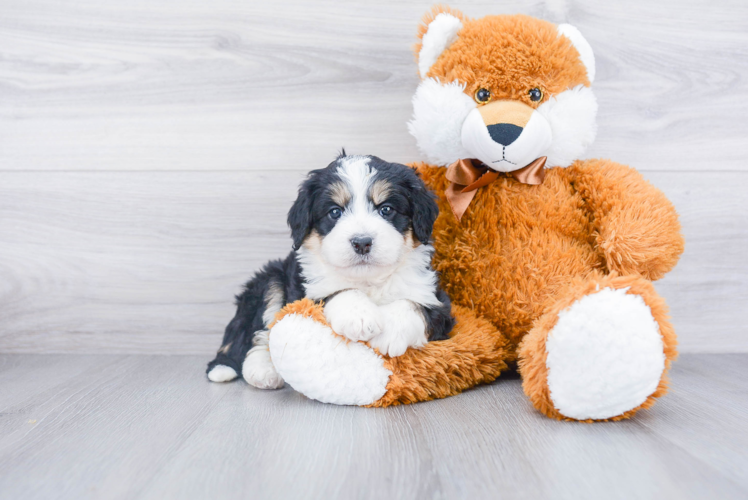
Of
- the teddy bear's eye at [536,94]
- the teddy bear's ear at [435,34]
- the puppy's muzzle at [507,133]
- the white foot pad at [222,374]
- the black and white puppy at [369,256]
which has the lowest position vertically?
the white foot pad at [222,374]

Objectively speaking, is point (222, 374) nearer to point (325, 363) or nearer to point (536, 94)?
point (325, 363)

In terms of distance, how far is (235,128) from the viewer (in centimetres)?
207

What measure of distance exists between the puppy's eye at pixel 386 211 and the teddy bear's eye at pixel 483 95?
0.43 metres

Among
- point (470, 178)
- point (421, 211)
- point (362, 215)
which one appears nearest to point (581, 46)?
point (470, 178)

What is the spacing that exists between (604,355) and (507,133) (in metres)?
0.64

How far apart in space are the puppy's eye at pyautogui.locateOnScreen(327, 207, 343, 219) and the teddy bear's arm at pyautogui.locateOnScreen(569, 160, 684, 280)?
730 millimetres

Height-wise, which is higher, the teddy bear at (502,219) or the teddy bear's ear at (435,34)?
the teddy bear's ear at (435,34)

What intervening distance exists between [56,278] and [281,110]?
1.06m

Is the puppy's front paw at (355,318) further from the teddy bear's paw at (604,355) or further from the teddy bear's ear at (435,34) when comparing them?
the teddy bear's ear at (435,34)

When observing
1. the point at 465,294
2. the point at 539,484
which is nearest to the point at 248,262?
the point at 465,294

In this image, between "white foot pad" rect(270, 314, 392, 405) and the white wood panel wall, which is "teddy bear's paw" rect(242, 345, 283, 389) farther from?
the white wood panel wall

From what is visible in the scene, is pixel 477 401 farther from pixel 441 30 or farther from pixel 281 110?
pixel 281 110

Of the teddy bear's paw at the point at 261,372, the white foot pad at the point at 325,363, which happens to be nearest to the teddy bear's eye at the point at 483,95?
Answer: the white foot pad at the point at 325,363

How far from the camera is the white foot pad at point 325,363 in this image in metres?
1.37
